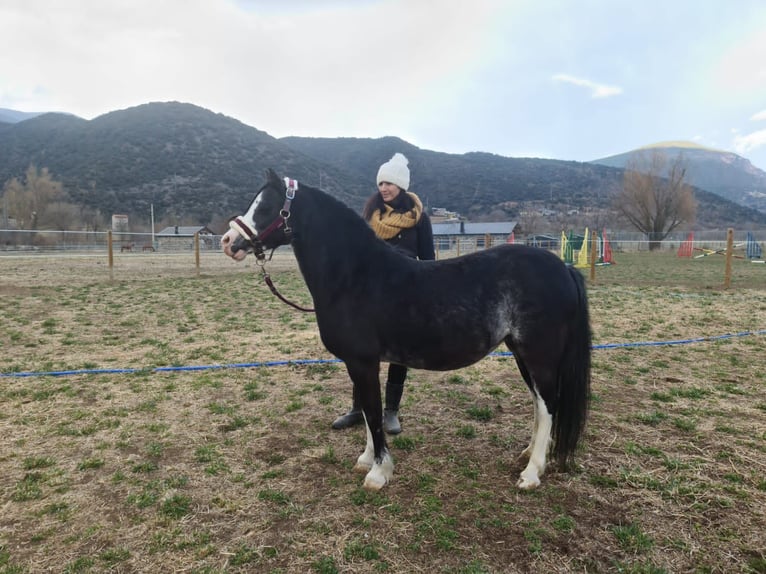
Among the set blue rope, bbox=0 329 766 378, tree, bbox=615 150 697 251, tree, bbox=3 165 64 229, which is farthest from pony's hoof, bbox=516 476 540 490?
tree, bbox=3 165 64 229

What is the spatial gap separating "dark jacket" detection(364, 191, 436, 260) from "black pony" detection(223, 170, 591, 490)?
72cm

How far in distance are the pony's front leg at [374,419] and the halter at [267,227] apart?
101cm

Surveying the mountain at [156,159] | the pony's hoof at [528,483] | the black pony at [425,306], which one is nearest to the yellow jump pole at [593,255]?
the black pony at [425,306]

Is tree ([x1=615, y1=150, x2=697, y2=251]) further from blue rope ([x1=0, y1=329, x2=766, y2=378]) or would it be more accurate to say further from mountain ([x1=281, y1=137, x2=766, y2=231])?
blue rope ([x1=0, y1=329, x2=766, y2=378])

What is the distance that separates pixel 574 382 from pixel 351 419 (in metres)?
1.93

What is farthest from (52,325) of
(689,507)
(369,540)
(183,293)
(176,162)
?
(176,162)

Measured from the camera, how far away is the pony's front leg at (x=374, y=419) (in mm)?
2820

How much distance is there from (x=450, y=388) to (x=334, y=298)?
7.92 ft

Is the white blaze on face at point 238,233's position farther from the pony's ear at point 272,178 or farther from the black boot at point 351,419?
the black boot at point 351,419

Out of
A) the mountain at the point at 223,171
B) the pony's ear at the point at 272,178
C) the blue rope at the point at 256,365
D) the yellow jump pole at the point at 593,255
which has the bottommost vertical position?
the blue rope at the point at 256,365

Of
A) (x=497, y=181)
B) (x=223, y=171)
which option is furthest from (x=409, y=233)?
(x=497, y=181)

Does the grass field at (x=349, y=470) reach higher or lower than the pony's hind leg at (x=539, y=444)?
lower

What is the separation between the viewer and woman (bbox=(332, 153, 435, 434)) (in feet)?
11.7

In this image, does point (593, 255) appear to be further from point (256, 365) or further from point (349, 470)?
point (349, 470)
